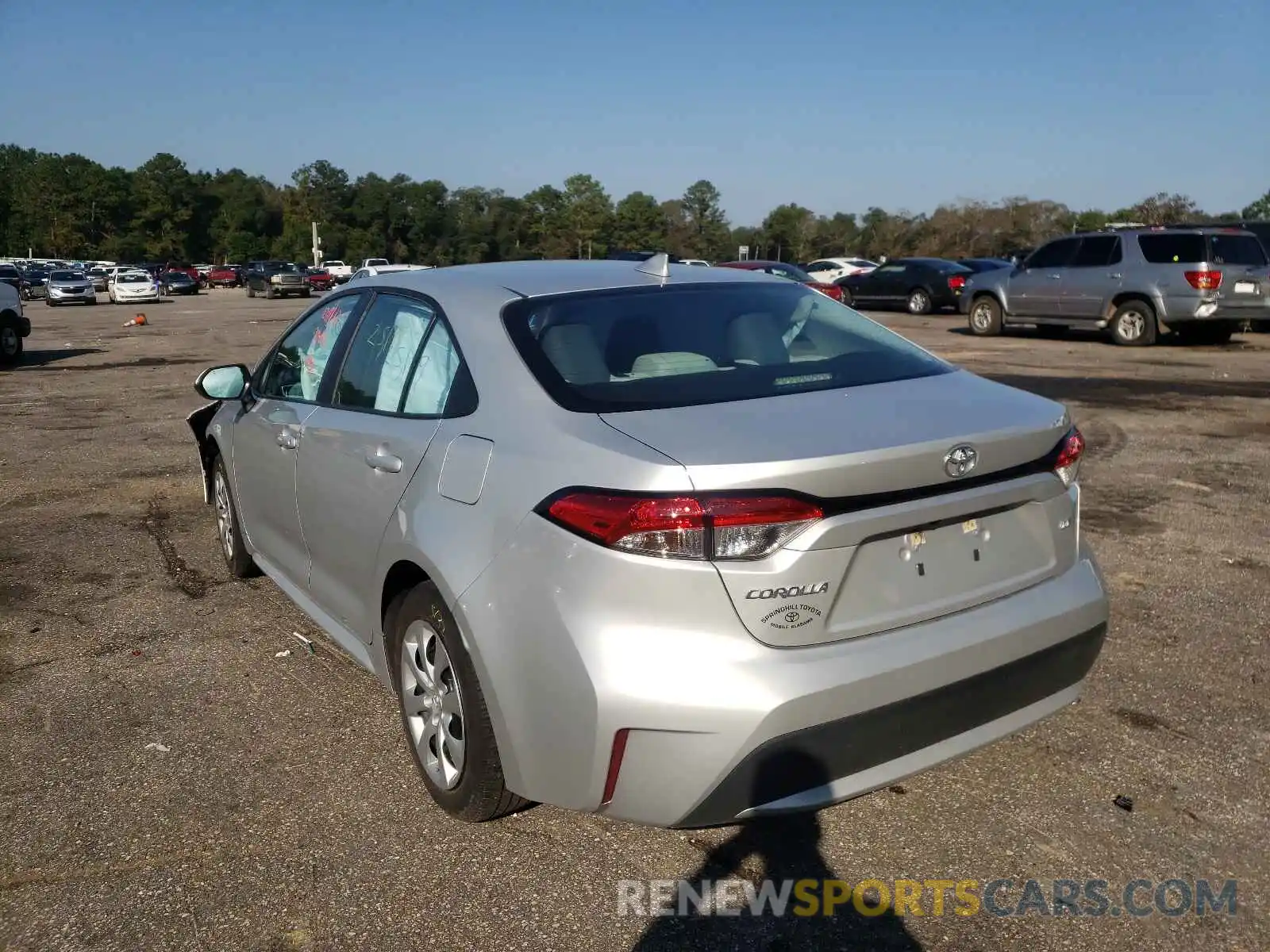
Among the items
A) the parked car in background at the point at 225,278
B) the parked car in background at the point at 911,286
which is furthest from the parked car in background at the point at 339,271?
the parked car in background at the point at 911,286

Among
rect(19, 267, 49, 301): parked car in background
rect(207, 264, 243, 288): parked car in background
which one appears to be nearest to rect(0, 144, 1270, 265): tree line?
rect(207, 264, 243, 288): parked car in background

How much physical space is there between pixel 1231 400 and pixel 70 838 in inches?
450

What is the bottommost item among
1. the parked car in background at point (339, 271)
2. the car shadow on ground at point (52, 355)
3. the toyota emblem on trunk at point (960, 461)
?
the car shadow on ground at point (52, 355)

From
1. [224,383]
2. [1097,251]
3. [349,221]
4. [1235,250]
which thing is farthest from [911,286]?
[349,221]

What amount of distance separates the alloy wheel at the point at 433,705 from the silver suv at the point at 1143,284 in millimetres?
16347

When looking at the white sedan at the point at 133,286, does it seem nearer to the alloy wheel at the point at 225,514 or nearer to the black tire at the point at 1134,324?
the black tire at the point at 1134,324

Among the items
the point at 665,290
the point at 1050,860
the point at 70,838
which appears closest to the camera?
the point at 1050,860

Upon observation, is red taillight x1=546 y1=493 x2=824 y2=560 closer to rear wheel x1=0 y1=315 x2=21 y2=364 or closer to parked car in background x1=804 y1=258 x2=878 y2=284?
rear wheel x1=0 y1=315 x2=21 y2=364

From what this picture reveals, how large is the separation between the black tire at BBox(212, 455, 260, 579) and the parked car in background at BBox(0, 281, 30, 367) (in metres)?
13.6

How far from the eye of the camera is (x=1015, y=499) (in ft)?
9.35

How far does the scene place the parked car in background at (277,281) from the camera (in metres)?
48.7

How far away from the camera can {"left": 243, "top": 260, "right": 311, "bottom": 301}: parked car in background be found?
48.7 meters

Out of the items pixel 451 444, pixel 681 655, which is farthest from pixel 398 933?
Answer: pixel 451 444

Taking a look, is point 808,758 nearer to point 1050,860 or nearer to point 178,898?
point 1050,860
